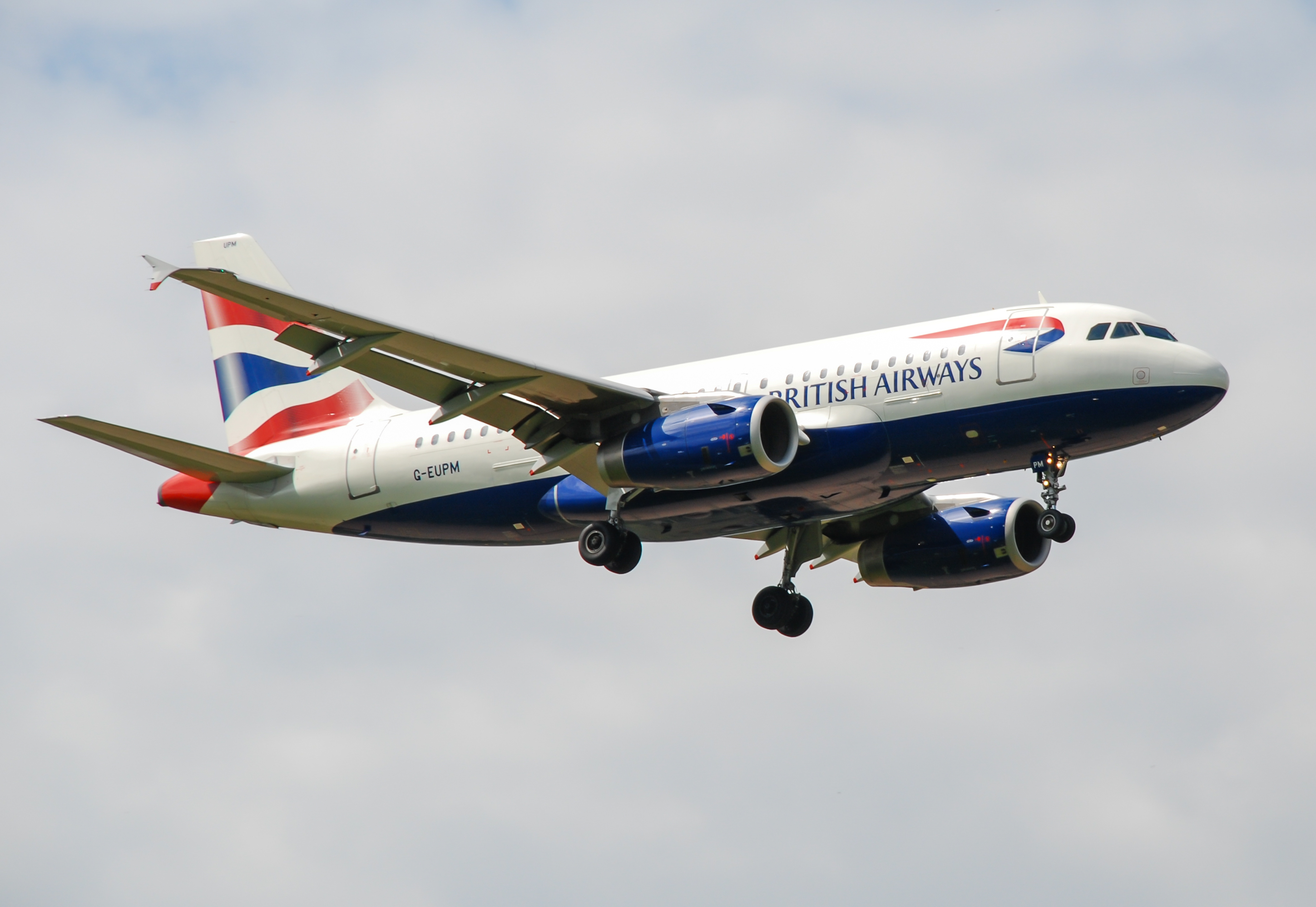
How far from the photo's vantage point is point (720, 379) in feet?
121

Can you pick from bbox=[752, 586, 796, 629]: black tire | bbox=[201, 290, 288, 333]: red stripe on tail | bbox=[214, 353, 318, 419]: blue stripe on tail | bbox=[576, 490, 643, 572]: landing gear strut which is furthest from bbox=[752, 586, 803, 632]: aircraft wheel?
bbox=[201, 290, 288, 333]: red stripe on tail

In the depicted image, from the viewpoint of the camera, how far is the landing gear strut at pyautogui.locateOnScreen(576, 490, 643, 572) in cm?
3659

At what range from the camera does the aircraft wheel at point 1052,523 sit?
34.7 m

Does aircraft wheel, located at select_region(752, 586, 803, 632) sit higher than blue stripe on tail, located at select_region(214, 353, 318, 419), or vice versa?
blue stripe on tail, located at select_region(214, 353, 318, 419)

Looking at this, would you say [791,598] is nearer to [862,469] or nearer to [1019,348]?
[862,469]

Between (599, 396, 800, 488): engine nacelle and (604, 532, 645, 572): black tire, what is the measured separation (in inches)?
80.3

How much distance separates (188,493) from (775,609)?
14.4m

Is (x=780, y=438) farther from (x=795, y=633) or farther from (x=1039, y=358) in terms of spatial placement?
(x=795, y=633)

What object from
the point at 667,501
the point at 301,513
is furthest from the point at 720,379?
the point at 301,513

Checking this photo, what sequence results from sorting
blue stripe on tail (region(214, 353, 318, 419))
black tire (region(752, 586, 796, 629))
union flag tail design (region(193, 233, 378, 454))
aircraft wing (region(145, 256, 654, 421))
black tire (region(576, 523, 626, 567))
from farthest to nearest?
blue stripe on tail (region(214, 353, 318, 419)) → union flag tail design (region(193, 233, 378, 454)) → black tire (region(752, 586, 796, 629)) → black tire (region(576, 523, 626, 567)) → aircraft wing (region(145, 256, 654, 421))

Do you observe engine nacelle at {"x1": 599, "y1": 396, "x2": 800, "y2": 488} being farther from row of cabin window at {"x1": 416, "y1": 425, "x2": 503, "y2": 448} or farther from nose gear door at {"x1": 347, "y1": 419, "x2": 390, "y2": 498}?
nose gear door at {"x1": 347, "y1": 419, "x2": 390, "y2": 498}

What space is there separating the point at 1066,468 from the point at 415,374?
515 inches

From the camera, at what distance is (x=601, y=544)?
3666cm

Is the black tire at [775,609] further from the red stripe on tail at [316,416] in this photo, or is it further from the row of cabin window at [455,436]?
the red stripe on tail at [316,416]
